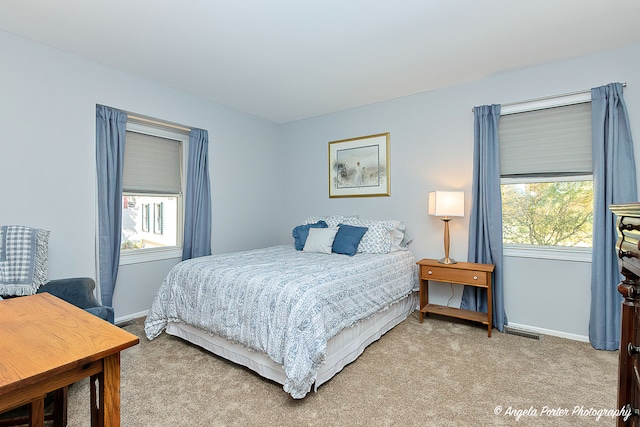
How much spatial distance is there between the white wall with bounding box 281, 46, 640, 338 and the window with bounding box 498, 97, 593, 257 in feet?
0.62

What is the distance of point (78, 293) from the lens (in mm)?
2287

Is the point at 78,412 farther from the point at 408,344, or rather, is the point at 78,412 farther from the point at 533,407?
the point at 533,407

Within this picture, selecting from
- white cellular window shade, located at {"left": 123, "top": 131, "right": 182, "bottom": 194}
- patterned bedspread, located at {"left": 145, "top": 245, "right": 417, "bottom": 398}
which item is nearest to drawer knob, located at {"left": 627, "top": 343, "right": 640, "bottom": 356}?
patterned bedspread, located at {"left": 145, "top": 245, "right": 417, "bottom": 398}

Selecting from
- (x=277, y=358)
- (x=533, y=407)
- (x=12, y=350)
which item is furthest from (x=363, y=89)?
(x=12, y=350)

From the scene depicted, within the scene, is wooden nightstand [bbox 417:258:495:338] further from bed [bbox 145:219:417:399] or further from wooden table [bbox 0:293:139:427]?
wooden table [bbox 0:293:139:427]

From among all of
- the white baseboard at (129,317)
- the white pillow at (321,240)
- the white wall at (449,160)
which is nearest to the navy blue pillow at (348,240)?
the white pillow at (321,240)

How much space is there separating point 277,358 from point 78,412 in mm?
1153

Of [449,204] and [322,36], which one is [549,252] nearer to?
[449,204]

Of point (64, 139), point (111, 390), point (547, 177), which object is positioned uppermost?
point (64, 139)

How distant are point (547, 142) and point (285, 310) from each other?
2.90 meters

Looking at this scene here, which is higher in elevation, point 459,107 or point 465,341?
point 459,107

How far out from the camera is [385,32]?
7.87 ft

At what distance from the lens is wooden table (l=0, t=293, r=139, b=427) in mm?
800

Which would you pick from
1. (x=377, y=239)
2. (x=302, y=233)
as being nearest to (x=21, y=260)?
(x=302, y=233)
